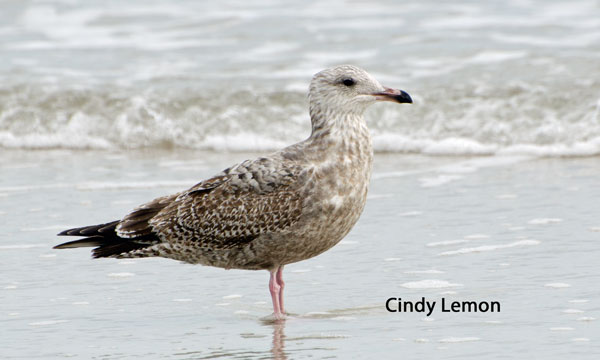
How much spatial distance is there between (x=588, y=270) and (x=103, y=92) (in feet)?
31.7

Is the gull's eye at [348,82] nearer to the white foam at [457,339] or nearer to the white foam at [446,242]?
the white foam at [446,242]

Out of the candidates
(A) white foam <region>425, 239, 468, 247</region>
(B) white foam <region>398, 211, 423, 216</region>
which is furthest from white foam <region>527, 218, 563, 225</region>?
(B) white foam <region>398, 211, 423, 216</region>

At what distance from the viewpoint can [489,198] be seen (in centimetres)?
1020

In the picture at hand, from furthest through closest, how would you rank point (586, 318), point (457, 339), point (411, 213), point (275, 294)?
1. point (411, 213)
2. point (275, 294)
3. point (586, 318)
4. point (457, 339)

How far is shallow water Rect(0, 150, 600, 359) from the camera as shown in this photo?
638 centimetres

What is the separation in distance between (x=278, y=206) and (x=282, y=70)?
400 inches

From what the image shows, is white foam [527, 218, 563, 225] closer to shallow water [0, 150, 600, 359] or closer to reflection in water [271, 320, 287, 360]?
shallow water [0, 150, 600, 359]

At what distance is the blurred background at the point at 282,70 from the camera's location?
13.8 meters

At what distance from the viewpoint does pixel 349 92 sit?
24.1 feet

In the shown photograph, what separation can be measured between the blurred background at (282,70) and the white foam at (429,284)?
529 centimetres

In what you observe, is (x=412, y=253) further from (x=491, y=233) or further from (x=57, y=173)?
(x=57, y=173)

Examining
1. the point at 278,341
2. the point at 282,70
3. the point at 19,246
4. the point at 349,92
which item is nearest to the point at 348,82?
the point at 349,92

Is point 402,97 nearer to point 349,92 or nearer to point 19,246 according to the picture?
point 349,92

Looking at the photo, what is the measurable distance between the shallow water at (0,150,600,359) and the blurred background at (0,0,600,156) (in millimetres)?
2470
